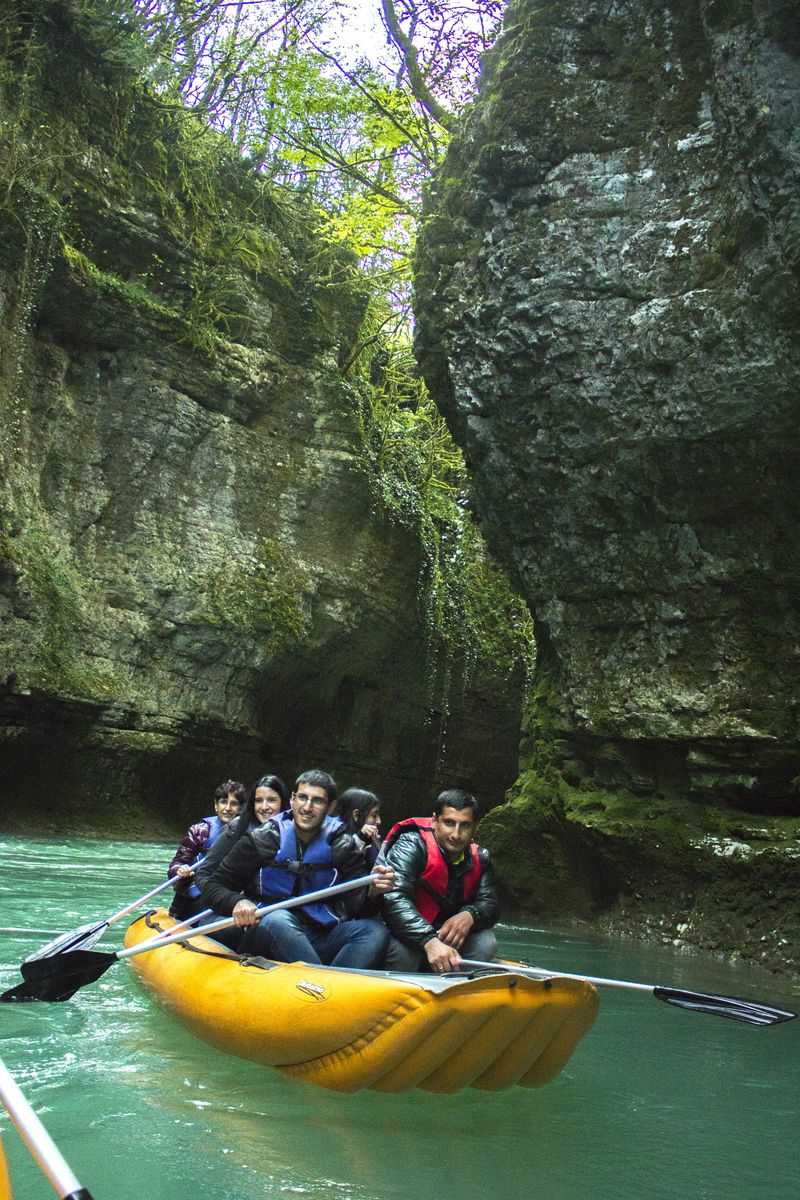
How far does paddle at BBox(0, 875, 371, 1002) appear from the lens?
4.51m

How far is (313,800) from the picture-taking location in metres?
4.67

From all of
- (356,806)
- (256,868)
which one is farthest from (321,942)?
(356,806)

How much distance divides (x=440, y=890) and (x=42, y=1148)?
3.01 meters

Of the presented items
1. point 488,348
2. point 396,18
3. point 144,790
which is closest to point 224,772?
point 144,790

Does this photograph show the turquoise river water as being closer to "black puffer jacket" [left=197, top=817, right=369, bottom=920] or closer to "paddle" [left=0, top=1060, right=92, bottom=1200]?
"black puffer jacket" [left=197, top=817, right=369, bottom=920]

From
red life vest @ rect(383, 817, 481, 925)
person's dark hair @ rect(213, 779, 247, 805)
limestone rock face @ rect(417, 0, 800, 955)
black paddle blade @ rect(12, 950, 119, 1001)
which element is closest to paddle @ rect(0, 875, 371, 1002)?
black paddle blade @ rect(12, 950, 119, 1001)

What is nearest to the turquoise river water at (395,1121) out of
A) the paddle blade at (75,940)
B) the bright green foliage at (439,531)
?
the paddle blade at (75,940)

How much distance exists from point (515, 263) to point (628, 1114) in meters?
6.31

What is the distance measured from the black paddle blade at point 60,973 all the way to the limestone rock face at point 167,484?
8115 mm

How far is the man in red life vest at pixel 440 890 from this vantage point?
4504 mm

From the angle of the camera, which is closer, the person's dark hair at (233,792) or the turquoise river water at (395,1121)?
the turquoise river water at (395,1121)

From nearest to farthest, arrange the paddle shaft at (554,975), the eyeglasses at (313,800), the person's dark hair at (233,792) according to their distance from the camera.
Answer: the paddle shaft at (554,975), the eyeglasses at (313,800), the person's dark hair at (233,792)

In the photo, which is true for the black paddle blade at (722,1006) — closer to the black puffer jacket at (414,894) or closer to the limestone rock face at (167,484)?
the black puffer jacket at (414,894)

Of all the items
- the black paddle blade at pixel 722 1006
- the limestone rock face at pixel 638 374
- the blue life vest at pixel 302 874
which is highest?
the limestone rock face at pixel 638 374
